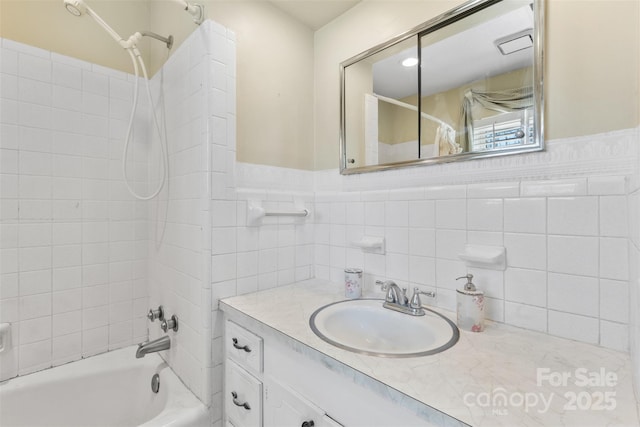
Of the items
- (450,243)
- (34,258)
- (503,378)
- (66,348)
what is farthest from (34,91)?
(503,378)

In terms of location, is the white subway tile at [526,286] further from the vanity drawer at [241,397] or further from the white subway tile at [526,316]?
the vanity drawer at [241,397]

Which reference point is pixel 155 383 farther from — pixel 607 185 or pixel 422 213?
pixel 607 185

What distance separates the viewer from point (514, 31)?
999 millimetres

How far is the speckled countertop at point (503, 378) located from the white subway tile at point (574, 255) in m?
0.21

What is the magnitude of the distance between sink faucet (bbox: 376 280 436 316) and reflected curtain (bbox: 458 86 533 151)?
596 mm

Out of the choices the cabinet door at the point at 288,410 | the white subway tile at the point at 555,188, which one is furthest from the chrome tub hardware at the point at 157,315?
the white subway tile at the point at 555,188

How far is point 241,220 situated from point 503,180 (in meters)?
1.06

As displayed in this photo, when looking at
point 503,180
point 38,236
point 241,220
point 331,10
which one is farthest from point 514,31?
point 38,236

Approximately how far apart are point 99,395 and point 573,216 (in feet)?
7.22

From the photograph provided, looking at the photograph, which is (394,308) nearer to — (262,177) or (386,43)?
(262,177)

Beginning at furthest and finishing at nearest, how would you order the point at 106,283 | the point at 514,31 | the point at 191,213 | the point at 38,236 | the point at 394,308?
the point at 106,283
the point at 38,236
the point at 191,213
the point at 394,308
the point at 514,31

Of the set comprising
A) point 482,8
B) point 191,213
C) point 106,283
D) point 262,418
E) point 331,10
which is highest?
point 331,10

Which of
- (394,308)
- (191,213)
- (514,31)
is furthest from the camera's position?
(191,213)

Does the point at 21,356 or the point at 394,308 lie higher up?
the point at 394,308
